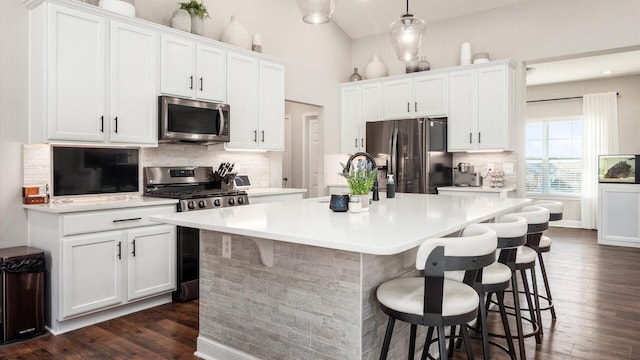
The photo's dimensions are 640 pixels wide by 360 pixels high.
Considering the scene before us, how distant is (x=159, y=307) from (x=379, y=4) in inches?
190

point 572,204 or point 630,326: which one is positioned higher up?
point 572,204

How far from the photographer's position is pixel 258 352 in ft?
7.88

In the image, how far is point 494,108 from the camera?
5379 millimetres

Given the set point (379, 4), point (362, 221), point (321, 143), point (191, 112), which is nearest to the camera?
point (362, 221)

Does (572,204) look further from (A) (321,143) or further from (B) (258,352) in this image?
(B) (258,352)

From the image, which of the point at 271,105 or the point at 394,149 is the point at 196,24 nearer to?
the point at 271,105

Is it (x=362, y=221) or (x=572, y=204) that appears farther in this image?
(x=572, y=204)

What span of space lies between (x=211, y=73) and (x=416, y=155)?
2.84 m

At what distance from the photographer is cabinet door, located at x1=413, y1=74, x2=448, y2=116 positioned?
577 centimetres

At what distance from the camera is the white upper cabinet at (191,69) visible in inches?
155

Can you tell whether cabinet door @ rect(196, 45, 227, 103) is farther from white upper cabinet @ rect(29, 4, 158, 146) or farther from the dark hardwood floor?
the dark hardwood floor

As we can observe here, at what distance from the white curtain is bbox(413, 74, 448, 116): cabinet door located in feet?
13.3

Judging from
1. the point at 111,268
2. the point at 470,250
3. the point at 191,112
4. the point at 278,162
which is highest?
the point at 191,112

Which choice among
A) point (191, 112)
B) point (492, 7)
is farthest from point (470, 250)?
point (492, 7)
